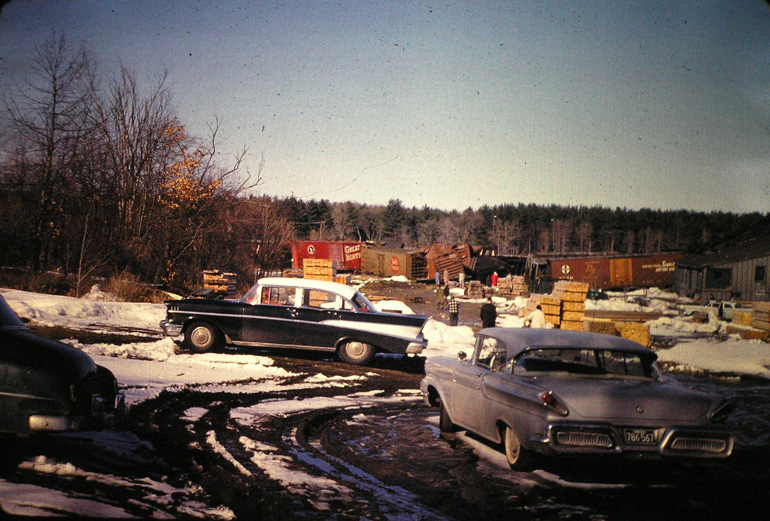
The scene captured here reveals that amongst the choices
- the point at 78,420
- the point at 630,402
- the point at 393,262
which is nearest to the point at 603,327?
the point at 630,402

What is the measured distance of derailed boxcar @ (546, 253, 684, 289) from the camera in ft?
191

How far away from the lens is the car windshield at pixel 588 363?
258 inches

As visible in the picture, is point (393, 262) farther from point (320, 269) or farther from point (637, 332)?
point (637, 332)

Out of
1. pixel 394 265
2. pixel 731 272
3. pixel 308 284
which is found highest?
pixel 731 272

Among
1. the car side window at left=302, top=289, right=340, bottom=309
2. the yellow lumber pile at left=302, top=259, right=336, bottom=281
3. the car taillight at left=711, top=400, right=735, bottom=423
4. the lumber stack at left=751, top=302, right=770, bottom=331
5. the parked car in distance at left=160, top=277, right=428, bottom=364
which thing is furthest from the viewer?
the lumber stack at left=751, top=302, right=770, bottom=331

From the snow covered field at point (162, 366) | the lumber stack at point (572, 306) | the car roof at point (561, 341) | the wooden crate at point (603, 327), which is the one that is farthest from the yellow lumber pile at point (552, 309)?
the car roof at point (561, 341)

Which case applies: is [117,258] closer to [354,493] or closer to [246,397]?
[246,397]

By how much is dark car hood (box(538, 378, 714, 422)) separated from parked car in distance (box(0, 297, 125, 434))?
4140 mm

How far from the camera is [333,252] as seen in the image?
228 feet

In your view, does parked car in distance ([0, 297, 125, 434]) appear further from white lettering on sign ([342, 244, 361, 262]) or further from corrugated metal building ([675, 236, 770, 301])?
white lettering on sign ([342, 244, 361, 262])

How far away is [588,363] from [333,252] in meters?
63.3

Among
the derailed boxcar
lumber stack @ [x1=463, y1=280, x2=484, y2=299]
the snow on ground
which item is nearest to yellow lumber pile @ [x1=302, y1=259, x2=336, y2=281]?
the snow on ground

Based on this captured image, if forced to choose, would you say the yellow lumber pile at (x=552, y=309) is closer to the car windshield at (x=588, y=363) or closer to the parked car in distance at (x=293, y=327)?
the parked car in distance at (x=293, y=327)

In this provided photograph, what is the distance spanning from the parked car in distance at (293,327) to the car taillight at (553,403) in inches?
294
